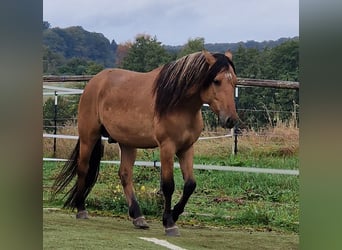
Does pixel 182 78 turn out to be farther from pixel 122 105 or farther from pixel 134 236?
pixel 134 236

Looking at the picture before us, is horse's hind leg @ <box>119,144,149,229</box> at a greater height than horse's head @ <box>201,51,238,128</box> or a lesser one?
lesser

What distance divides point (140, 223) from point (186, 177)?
0.29 m

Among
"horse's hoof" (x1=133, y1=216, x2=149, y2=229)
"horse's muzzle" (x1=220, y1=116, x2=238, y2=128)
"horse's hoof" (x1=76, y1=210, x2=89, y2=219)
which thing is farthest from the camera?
"horse's hoof" (x1=76, y1=210, x2=89, y2=219)

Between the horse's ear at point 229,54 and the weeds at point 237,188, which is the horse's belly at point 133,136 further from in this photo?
the horse's ear at point 229,54

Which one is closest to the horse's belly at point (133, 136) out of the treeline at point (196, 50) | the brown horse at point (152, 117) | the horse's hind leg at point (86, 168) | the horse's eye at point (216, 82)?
the brown horse at point (152, 117)

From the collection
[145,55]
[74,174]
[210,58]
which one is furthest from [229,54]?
[74,174]

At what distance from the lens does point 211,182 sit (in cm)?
206

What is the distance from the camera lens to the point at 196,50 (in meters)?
2.02

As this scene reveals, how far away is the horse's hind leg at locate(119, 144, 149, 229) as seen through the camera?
7.02 feet

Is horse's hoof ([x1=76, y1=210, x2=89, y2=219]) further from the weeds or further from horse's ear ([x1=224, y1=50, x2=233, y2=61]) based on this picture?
horse's ear ([x1=224, y1=50, x2=233, y2=61])

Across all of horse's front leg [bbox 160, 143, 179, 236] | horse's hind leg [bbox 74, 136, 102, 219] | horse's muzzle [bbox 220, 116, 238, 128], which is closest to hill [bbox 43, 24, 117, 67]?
horse's hind leg [bbox 74, 136, 102, 219]
